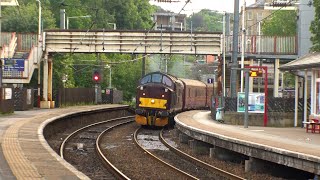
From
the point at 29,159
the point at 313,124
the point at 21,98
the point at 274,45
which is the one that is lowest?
the point at 29,159

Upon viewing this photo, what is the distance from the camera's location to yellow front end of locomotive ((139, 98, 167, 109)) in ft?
111

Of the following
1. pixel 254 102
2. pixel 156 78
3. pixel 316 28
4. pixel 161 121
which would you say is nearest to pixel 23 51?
pixel 156 78

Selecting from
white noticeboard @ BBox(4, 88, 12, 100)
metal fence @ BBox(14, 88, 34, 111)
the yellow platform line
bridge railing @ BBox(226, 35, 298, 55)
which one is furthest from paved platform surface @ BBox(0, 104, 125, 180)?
bridge railing @ BBox(226, 35, 298, 55)

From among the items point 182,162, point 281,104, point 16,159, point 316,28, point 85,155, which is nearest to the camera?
point 16,159

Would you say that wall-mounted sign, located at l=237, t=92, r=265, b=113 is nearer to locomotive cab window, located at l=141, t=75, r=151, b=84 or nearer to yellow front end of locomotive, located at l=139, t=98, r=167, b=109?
yellow front end of locomotive, located at l=139, t=98, r=167, b=109

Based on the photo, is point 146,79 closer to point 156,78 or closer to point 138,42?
point 156,78

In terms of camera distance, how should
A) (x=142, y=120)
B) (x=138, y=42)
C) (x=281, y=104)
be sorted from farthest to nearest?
(x=138, y=42), (x=142, y=120), (x=281, y=104)

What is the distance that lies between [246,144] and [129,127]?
769 inches

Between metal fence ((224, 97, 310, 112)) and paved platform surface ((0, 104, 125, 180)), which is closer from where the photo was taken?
paved platform surface ((0, 104, 125, 180))

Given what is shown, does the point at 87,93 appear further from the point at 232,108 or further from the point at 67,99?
the point at 232,108

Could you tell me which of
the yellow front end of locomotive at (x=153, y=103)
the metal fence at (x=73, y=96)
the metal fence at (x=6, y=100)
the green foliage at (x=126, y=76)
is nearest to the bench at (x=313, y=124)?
the yellow front end of locomotive at (x=153, y=103)

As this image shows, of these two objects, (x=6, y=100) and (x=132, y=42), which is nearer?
(x=6, y=100)

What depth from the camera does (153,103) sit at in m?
33.8

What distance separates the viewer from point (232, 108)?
29125 mm
